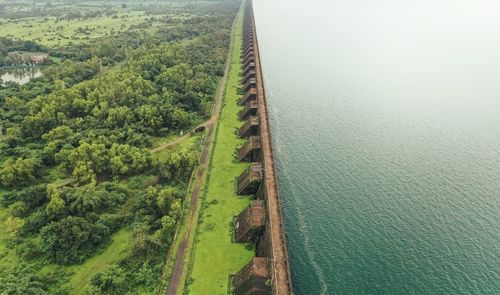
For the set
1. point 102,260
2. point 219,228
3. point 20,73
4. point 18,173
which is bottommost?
point 102,260

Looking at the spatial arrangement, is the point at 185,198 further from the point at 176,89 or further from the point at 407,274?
the point at 176,89

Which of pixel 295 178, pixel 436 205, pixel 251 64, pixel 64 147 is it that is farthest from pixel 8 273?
pixel 251 64

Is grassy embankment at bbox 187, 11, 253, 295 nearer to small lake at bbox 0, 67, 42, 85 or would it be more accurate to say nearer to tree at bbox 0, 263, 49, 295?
tree at bbox 0, 263, 49, 295

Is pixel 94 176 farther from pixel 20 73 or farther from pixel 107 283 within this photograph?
pixel 20 73

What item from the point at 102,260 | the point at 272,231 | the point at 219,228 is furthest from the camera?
the point at 219,228

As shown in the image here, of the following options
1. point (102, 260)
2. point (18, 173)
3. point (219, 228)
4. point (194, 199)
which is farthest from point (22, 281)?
point (18, 173)

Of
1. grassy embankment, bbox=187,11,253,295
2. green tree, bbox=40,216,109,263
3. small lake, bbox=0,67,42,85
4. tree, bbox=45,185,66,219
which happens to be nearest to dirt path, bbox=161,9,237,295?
grassy embankment, bbox=187,11,253,295

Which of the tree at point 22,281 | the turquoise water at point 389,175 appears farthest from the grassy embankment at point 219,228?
the tree at point 22,281
